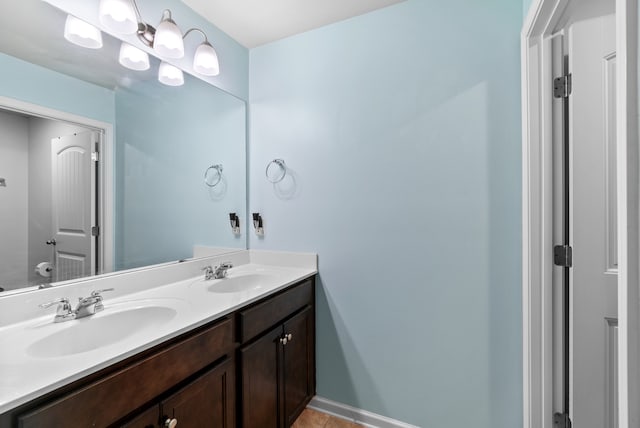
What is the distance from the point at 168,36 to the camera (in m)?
1.42

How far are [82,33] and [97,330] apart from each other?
4.02ft

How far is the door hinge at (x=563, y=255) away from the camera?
4.03 ft

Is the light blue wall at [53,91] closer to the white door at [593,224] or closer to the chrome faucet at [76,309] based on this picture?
the chrome faucet at [76,309]

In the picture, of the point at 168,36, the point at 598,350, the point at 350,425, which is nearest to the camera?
the point at 598,350

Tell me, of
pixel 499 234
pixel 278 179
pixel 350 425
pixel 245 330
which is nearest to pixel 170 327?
pixel 245 330

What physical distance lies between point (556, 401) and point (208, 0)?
263 centimetres

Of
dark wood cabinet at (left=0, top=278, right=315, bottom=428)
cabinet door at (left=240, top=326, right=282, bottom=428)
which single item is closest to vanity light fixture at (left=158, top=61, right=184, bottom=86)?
dark wood cabinet at (left=0, top=278, right=315, bottom=428)

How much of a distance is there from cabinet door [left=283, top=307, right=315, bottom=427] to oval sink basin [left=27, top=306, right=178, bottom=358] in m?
0.65

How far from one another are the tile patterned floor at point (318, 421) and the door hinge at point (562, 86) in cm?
198

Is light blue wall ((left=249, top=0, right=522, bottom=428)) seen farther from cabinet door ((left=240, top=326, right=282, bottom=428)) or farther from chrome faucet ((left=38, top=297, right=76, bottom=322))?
chrome faucet ((left=38, top=297, right=76, bottom=322))

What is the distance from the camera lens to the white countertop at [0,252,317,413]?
0.67 metres

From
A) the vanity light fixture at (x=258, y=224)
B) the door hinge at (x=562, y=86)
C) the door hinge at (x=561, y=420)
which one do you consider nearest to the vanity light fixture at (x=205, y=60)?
the vanity light fixture at (x=258, y=224)

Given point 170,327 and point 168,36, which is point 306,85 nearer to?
point 168,36

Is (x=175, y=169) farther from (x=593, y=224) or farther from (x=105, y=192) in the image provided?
(x=593, y=224)
